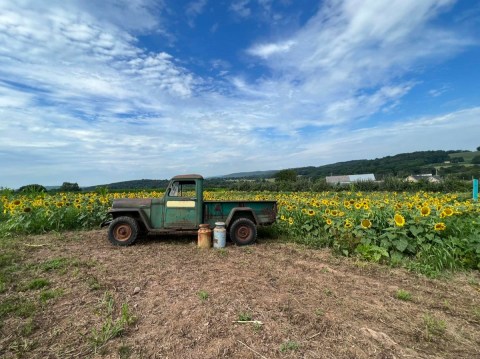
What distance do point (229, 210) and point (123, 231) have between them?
8.58 feet

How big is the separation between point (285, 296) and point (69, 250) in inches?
196

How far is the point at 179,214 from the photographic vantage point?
690 cm

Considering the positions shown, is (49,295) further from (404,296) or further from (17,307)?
(404,296)

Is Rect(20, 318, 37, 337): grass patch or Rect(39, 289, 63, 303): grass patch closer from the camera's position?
Rect(20, 318, 37, 337): grass patch

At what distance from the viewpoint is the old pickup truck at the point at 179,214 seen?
6879 mm

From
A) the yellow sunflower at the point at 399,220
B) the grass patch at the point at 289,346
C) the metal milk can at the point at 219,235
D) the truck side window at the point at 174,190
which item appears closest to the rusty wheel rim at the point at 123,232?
the truck side window at the point at 174,190

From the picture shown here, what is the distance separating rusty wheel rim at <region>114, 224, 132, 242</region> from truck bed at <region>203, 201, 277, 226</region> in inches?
73.1

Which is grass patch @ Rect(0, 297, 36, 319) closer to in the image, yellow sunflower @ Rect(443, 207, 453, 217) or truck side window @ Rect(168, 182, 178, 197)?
truck side window @ Rect(168, 182, 178, 197)

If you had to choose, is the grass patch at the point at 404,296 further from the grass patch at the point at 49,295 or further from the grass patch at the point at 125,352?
the grass patch at the point at 49,295

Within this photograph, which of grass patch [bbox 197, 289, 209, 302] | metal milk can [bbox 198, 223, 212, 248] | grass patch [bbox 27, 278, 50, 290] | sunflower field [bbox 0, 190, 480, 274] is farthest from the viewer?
metal milk can [bbox 198, 223, 212, 248]

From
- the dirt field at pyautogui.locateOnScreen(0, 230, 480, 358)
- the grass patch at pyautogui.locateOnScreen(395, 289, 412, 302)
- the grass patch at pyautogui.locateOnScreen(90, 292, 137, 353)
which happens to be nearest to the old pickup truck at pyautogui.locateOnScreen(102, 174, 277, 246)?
the dirt field at pyautogui.locateOnScreen(0, 230, 480, 358)

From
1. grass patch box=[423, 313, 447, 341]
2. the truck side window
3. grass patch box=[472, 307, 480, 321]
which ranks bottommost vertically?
grass patch box=[472, 307, 480, 321]

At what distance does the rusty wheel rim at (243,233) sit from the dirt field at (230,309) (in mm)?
1327

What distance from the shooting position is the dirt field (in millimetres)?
2777
